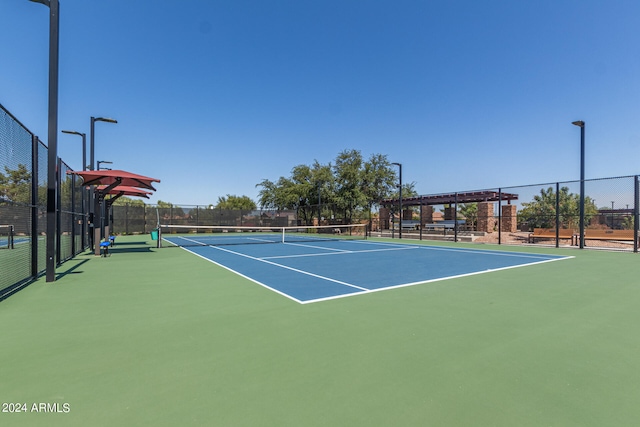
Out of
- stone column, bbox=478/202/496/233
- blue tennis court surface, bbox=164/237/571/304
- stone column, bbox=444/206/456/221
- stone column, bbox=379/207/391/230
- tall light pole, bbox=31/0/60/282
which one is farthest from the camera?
stone column, bbox=444/206/456/221

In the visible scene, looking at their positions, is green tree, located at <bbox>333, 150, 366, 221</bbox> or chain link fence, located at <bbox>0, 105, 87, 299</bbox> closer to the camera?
chain link fence, located at <bbox>0, 105, 87, 299</bbox>

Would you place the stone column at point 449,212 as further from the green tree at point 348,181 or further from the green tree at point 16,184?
the green tree at point 16,184

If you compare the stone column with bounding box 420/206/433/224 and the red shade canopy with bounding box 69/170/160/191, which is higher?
the red shade canopy with bounding box 69/170/160/191

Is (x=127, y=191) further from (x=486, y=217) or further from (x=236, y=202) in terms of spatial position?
(x=236, y=202)

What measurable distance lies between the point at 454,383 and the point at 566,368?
105 cm

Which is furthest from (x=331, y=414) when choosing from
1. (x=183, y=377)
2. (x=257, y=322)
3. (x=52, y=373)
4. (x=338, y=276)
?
(x=338, y=276)

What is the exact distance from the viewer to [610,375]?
8.32 ft

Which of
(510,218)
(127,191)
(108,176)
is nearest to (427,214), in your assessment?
(510,218)

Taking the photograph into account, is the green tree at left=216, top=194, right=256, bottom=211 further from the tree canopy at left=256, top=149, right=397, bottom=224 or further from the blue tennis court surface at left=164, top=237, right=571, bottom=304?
the blue tennis court surface at left=164, top=237, right=571, bottom=304

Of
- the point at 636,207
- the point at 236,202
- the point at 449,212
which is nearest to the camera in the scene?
the point at 636,207

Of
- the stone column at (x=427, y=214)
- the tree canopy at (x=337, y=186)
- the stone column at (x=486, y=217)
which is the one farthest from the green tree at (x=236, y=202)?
the stone column at (x=486, y=217)

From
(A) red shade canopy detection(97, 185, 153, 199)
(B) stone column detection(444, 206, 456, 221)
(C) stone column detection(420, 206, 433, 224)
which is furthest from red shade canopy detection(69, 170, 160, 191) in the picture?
(B) stone column detection(444, 206, 456, 221)

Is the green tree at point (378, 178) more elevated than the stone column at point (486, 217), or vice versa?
the green tree at point (378, 178)

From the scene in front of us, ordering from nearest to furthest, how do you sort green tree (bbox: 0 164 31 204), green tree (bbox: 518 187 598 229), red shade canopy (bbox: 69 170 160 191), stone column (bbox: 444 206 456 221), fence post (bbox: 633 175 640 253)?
green tree (bbox: 0 164 31 204)
red shade canopy (bbox: 69 170 160 191)
fence post (bbox: 633 175 640 253)
green tree (bbox: 518 187 598 229)
stone column (bbox: 444 206 456 221)
